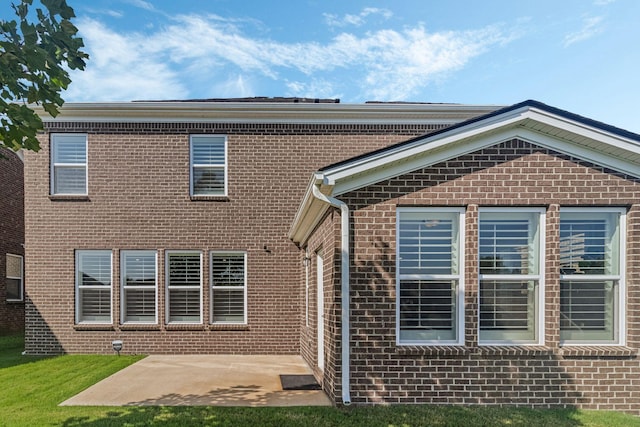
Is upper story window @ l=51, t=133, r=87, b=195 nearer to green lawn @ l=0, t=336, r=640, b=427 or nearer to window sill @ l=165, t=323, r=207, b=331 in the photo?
window sill @ l=165, t=323, r=207, b=331

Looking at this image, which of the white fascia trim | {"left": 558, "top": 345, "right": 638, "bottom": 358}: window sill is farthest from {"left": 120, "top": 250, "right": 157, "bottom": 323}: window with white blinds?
{"left": 558, "top": 345, "right": 638, "bottom": 358}: window sill

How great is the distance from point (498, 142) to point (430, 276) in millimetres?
2215

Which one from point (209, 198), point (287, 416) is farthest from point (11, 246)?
point (287, 416)

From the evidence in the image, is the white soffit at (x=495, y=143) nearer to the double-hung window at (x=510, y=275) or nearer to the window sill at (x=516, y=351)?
the double-hung window at (x=510, y=275)

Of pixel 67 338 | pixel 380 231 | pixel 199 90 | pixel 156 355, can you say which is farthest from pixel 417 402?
pixel 199 90

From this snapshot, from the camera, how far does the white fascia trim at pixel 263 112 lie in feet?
34.0

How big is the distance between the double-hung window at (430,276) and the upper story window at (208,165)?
5.99 m

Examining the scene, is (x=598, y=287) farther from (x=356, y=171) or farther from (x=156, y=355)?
(x=156, y=355)

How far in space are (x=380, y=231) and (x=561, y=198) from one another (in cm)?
270

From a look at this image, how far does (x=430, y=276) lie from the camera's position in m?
6.11

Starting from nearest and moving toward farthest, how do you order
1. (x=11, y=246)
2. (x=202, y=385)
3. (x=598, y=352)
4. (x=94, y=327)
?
(x=598, y=352)
(x=202, y=385)
(x=94, y=327)
(x=11, y=246)

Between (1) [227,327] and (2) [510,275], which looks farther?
(1) [227,327]

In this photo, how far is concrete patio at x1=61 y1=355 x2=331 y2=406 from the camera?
635 cm

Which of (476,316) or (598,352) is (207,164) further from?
(598,352)
